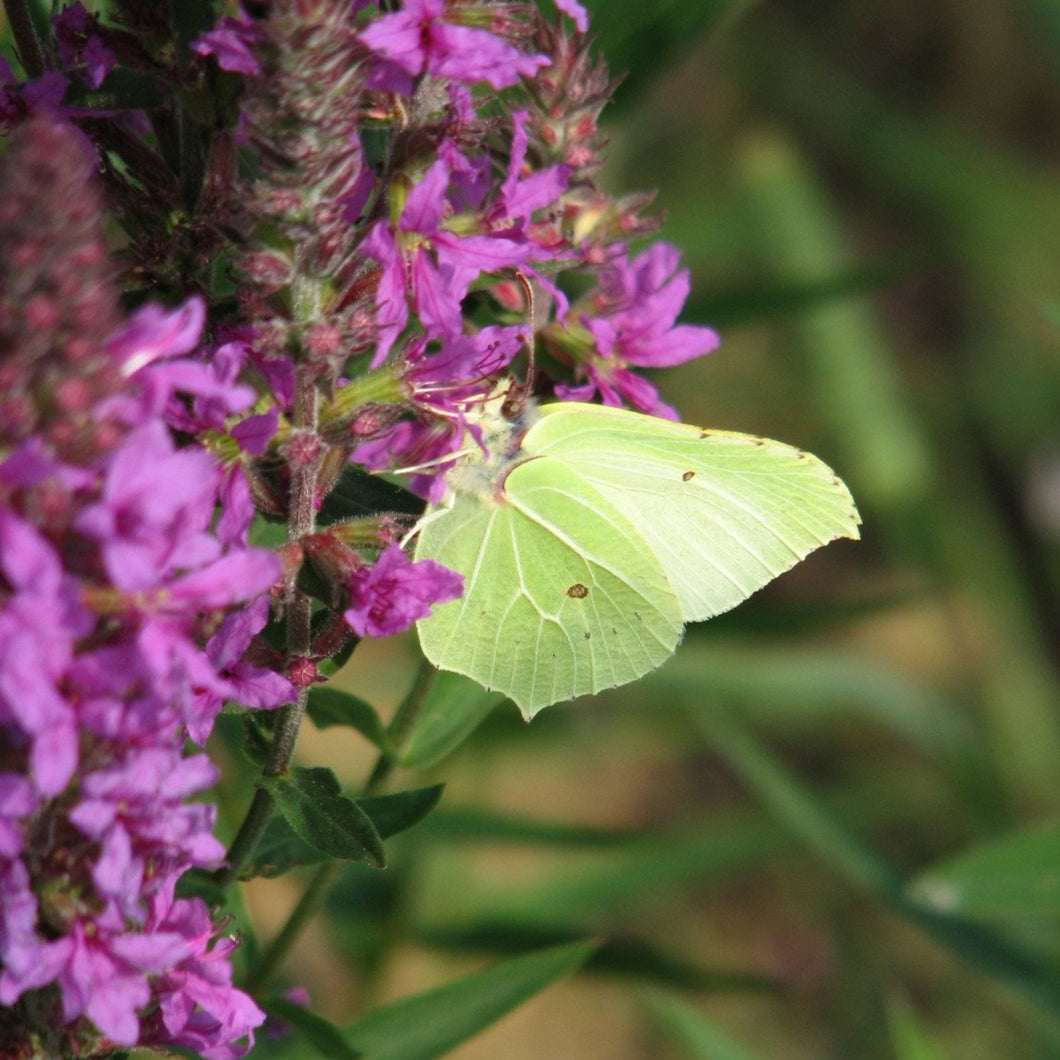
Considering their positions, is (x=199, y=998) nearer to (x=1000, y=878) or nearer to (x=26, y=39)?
(x=26, y=39)

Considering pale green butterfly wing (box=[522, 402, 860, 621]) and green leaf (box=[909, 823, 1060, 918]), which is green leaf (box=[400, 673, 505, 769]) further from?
green leaf (box=[909, 823, 1060, 918])

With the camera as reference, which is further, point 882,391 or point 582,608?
point 882,391

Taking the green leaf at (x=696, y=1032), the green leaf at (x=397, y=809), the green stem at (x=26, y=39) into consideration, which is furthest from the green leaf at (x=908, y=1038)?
the green stem at (x=26, y=39)

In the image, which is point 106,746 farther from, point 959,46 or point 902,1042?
point 959,46

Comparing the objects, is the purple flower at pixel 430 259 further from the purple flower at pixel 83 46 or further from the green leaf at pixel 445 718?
the green leaf at pixel 445 718

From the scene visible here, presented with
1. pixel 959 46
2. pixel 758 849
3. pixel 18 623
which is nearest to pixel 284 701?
pixel 18 623

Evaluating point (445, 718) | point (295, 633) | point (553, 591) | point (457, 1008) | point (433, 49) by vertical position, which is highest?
point (433, 49)

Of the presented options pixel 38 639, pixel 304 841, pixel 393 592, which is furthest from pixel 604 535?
pixel 38 639
